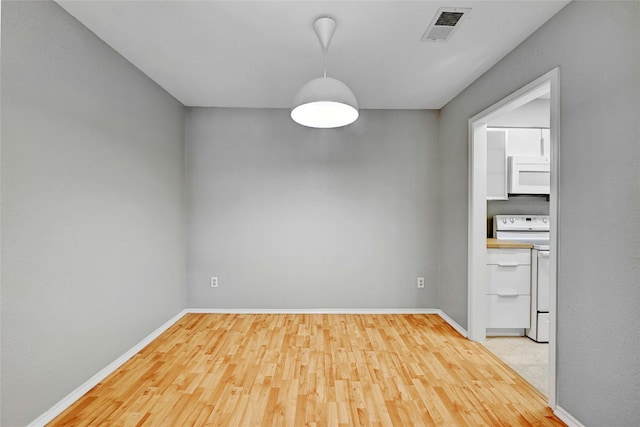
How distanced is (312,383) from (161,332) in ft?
6.17

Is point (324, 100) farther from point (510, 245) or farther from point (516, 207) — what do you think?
point (516, 207)

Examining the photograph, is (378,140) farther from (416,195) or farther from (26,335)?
(26,335)

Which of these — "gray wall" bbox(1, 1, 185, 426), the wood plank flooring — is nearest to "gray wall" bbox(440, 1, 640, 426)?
the wood plank flooring

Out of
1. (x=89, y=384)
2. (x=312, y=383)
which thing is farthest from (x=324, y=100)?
(x=89, y=384)

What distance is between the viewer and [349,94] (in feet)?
6.80

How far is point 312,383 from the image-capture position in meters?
2.33

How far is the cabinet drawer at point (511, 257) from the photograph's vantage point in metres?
3.13

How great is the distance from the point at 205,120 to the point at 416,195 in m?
2.81

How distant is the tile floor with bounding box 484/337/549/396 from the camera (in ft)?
8.04

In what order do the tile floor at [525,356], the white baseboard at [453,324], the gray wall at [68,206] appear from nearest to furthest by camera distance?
the gray wall at [68,206]
the tile floor at [525,356]
the white baseboard at [453,324]

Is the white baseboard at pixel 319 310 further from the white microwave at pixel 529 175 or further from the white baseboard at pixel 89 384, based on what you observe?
the white microwave at pixel 529 175

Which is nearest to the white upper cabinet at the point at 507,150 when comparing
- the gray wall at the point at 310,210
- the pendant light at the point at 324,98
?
the gray wall at the point at 310,210

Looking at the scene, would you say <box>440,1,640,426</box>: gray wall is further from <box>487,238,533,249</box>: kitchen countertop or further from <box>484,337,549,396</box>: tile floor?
<box>487,238,533,249</box>: kitchen countertop

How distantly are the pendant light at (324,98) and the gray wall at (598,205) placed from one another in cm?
131
